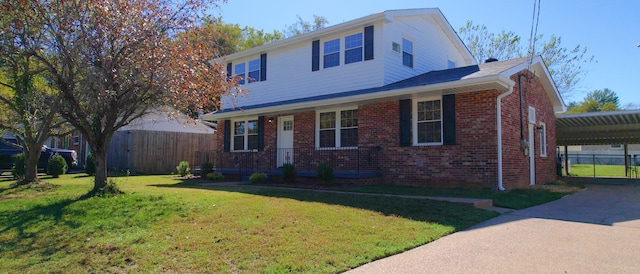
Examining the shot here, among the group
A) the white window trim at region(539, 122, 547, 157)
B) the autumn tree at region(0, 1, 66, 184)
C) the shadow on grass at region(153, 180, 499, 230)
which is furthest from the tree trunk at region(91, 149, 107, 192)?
the white window trim at region(539, 122, 547, 157)

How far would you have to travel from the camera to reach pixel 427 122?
40.9 ft

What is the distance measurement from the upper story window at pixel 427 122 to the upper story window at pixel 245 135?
7.22 metres

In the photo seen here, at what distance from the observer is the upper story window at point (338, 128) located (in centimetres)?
1429

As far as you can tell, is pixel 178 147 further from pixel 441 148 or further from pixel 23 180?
pixel 441 148

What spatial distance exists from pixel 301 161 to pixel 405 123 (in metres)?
4.40

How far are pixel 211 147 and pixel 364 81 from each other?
12170 mm

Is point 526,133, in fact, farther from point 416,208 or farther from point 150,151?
point 150,151

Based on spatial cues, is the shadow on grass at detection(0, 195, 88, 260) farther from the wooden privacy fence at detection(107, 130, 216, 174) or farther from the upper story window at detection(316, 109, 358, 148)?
the wooden privacy fence at detection(107, 130, 216, 174)

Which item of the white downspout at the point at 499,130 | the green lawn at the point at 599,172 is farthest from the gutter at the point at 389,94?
the green lawn at the point at 599,172

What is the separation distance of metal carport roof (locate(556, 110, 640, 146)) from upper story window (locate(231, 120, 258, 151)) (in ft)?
41.6

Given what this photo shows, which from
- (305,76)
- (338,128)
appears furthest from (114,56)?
(305,76)

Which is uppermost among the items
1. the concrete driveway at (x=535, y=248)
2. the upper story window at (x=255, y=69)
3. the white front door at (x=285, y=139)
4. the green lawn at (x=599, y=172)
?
the upper story window at (x=255, y=69)

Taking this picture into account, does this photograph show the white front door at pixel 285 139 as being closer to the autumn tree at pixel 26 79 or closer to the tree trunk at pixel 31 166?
the autumn tree at pixel 26 79

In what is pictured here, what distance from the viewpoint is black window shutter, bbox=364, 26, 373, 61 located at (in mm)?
14664
